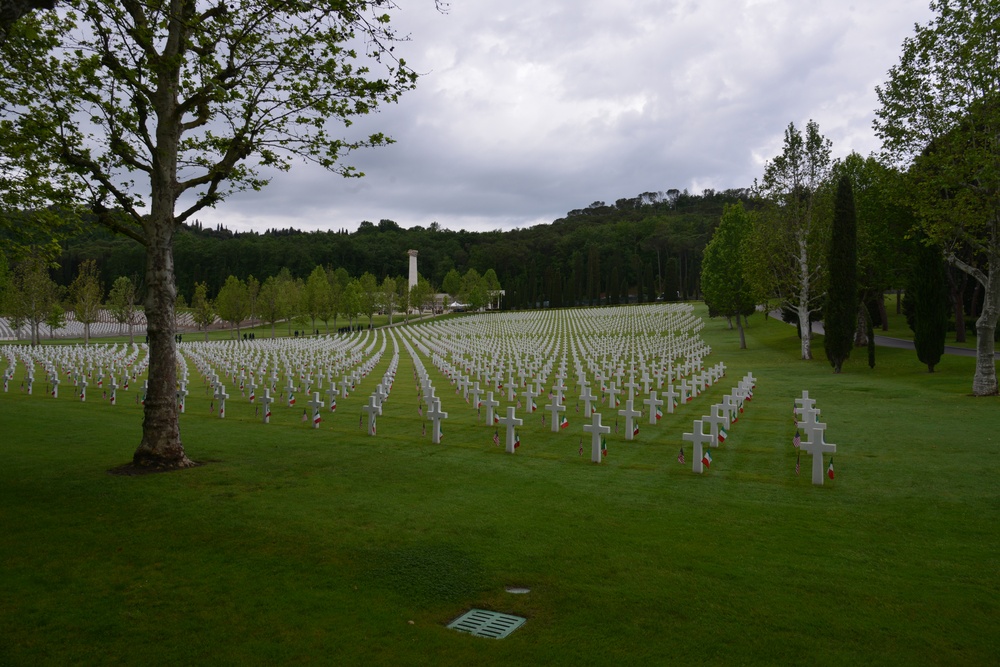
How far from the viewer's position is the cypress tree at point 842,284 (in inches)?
991

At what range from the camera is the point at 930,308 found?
2281 cm

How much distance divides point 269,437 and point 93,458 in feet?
9.53

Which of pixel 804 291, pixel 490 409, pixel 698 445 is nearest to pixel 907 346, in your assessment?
pixel 804 291

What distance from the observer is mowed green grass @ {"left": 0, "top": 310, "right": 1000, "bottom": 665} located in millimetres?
4133

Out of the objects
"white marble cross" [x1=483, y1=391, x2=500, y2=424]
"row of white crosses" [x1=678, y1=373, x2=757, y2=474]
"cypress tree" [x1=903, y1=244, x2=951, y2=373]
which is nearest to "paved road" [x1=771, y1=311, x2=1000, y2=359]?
"cypress tree" [x1=903, y1=244, x2=951, y2=373]

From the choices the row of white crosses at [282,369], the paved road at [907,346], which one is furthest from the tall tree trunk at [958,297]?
the row of white crosses at [282,369]

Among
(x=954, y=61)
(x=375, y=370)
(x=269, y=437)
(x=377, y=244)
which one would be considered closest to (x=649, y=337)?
(x=375, y=370)

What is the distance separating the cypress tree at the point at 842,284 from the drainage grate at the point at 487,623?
24402 mm

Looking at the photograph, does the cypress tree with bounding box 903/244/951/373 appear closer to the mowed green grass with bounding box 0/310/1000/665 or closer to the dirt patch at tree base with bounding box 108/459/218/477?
the mowed green grass with bounding box 0/310/1000/665

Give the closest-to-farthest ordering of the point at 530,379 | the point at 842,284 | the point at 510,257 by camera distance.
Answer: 1. the point at 530,379
2. the point at 842,284
3. the point at 510,257

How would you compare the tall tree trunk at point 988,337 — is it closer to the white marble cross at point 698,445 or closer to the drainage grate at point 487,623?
the white marble cross at point 698,445

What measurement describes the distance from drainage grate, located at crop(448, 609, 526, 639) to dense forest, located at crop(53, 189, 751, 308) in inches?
3677

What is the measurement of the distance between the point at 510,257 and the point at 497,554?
396ft

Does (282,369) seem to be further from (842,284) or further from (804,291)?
(804,291)
